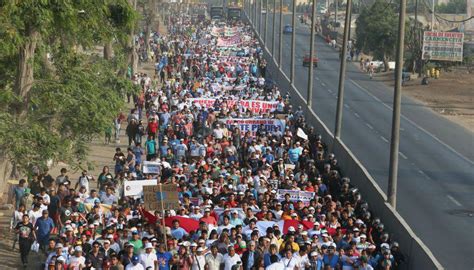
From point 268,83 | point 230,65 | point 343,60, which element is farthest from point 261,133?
point 230,65

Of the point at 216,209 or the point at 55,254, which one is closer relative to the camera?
the point at 55,254

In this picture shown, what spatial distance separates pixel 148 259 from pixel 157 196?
80.6 inches

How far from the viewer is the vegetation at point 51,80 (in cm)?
2227

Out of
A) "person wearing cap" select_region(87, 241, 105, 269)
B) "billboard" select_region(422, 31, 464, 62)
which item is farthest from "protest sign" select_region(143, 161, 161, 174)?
"billboard" select_region(422, 31, 464, 62)

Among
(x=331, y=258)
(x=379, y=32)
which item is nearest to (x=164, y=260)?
(x=331, y=258)

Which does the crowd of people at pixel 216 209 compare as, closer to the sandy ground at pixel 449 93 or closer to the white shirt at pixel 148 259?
the white shirt at pixel 148 259

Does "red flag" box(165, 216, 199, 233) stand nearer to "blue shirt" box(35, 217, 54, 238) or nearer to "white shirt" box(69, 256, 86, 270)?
"blue shirt" box(35, 217, 54, 238)

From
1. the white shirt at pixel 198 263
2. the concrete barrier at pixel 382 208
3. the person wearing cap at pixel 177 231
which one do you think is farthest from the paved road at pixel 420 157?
the white shirt at pixel 198 263

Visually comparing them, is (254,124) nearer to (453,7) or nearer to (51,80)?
(51,80)

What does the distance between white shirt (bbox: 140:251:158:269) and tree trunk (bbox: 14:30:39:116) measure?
7122 millimetres

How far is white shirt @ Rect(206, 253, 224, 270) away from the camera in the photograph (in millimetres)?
18000

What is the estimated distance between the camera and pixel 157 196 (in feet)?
65.5

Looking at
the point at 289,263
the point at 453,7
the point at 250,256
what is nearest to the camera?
the point at 289,263

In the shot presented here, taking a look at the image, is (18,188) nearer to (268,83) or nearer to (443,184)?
(443,184)
